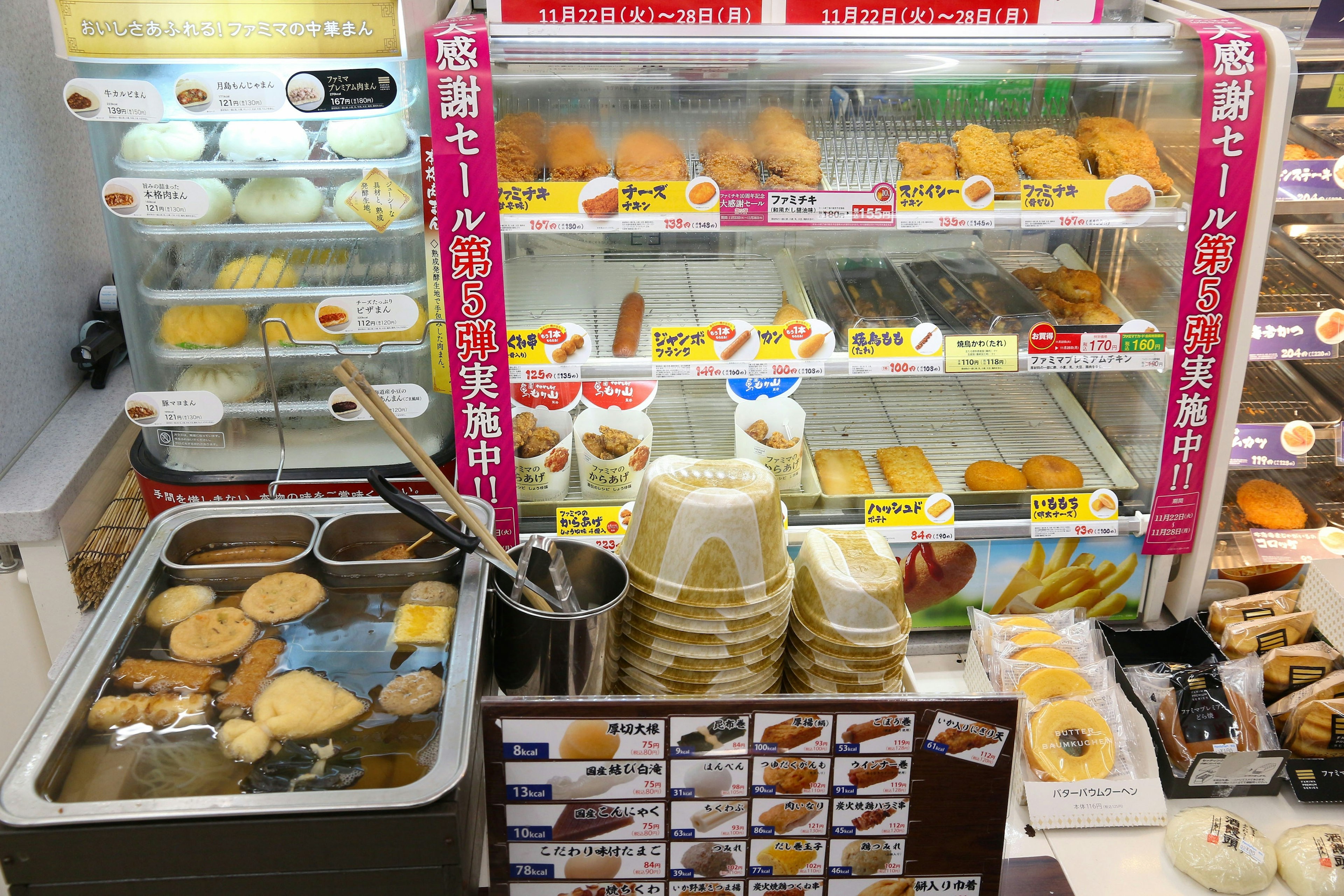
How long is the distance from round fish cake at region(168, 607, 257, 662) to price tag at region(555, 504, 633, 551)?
3.28 feet

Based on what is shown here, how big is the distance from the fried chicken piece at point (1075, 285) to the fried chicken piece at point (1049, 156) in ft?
1.21

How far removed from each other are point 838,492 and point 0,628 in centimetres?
235

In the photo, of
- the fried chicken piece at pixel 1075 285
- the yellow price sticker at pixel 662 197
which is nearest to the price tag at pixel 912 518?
the fried chicken piece at pixel 1075 285

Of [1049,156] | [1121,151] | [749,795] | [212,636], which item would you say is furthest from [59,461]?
[1121,151]

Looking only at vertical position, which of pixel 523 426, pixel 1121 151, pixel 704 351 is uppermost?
pixel 1121 151

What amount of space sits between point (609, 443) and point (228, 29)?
4.35ft

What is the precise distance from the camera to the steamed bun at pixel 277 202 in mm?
2459

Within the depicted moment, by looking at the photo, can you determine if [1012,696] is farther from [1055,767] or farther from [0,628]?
[0,628]

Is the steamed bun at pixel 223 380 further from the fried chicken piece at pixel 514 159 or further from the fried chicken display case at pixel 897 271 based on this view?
the fried chicken piece at pixel 514 159

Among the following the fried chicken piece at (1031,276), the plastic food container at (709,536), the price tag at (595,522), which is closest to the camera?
the plastic food container at (709,536)

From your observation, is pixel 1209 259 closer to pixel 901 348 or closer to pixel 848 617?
pixel 901 348

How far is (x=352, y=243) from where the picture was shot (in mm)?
2639

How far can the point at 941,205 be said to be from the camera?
2523mm

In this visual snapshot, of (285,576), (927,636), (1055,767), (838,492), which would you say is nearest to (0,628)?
(285,576)
